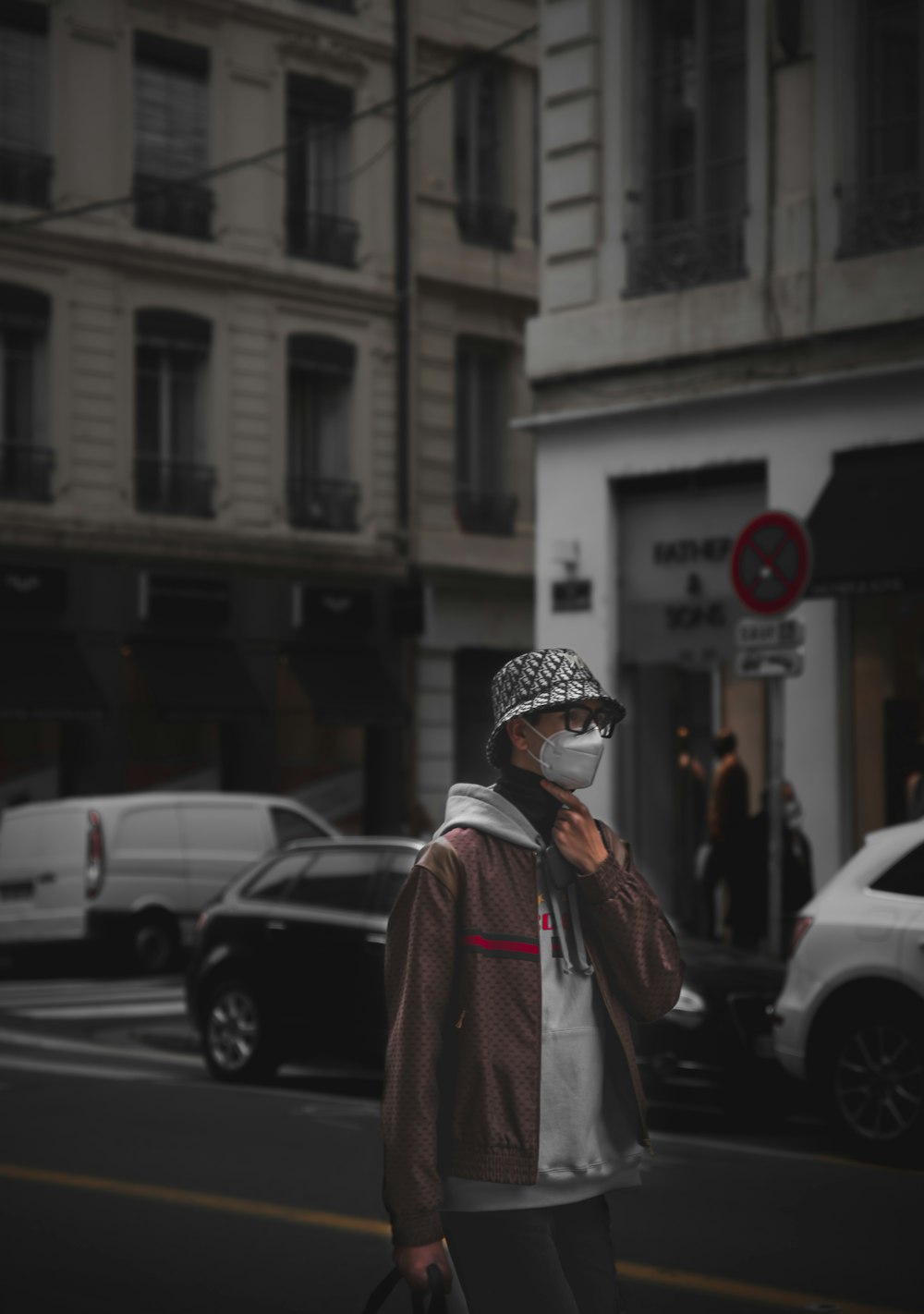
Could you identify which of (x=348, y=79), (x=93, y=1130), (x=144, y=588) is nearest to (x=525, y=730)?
(x=93, y=1130)

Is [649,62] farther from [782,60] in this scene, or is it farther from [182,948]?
[182,948]

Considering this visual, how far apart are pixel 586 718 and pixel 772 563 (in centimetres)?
913

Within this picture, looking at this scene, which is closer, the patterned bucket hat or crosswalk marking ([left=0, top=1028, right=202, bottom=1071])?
the patterned bucket hat

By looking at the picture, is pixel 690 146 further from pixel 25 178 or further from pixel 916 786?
pixel 25 178

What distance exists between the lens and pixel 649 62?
18422 mm

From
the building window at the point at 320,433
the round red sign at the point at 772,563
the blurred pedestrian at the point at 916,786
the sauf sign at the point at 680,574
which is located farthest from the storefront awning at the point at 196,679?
the round red sign at the point at 772,563

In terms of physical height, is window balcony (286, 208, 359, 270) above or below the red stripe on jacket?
above

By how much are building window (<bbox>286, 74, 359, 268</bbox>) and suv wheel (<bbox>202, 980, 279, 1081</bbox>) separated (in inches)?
707

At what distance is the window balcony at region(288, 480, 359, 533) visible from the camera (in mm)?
28688

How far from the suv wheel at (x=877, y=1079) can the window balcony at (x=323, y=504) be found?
775 inches

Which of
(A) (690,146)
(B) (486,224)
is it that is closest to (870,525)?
(A) (690,146)

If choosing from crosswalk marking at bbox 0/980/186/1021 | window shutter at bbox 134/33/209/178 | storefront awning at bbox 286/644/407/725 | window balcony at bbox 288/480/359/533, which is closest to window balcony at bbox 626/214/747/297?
crosswalk marking at bbox 0/980/186/1021

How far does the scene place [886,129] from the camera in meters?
16.7

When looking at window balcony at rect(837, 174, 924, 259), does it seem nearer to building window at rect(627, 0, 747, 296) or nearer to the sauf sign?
building window at rect(627, 0, 747, 296)
